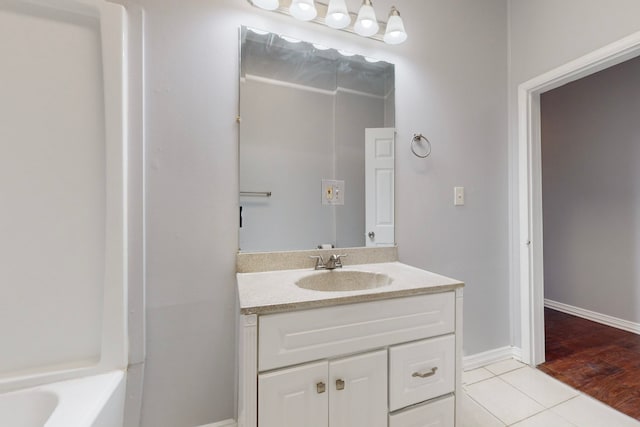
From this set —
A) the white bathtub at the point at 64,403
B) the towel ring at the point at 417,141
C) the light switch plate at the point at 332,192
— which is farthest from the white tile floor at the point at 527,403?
the white bathtub at the point at 64,403

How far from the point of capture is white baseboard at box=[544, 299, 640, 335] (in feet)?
7.51

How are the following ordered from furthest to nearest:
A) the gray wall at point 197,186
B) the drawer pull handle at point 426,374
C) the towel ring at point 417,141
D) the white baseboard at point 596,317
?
the white baseboard at point 596,317, the towel ring at point 417,141, the gray wall at point 197,186, the drawer pull handle at point 426,374


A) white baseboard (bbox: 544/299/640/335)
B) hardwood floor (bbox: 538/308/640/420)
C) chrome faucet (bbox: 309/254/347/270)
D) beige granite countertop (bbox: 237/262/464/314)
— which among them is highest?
chrome faucet (bbox: 309/254/347/270)

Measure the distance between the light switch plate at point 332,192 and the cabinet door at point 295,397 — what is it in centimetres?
79

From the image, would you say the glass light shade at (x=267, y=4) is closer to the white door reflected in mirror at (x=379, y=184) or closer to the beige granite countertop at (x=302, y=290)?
the white door reflected in mirror at (x=379, y=184)

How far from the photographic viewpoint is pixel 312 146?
146 centimetres

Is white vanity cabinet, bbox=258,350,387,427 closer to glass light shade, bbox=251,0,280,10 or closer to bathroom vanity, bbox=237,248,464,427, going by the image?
bathroom vanity, bbox=237,248,464,427

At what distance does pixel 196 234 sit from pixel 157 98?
0.59 metres

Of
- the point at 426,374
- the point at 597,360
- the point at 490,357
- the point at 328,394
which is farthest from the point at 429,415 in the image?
the point at 597,360

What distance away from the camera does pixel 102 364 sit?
101cm

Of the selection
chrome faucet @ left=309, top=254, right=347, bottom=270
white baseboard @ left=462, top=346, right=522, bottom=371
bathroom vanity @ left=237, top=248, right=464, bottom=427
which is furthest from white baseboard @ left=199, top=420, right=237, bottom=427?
white baseboard @ left=462, top=346, right=522, bottom=371

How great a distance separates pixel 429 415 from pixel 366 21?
5.80 feet

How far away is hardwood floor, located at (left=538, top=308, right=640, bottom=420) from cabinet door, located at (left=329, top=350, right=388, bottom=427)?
4.49ft

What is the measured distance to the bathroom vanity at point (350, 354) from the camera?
2.84 feet
